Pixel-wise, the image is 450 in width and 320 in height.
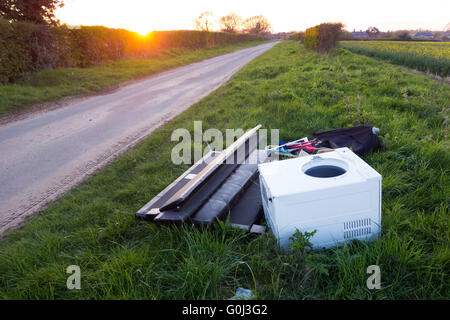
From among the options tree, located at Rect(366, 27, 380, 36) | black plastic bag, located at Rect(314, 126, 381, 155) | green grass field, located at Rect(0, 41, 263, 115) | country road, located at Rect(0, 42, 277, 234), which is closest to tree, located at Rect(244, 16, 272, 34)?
tree, located at Rect(366, 27, 380, 36)

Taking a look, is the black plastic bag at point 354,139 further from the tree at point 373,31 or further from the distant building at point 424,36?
the tree at point 373,31

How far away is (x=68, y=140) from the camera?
19.4 feet

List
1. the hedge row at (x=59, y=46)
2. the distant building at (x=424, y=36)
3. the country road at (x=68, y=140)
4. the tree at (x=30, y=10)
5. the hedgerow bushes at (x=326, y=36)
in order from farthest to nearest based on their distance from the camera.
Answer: the distant building at (x=424, y=36)
the hedgerow bushes at (x=326, y=36)
the tree at (x=30, y=10)
the hedge row at (x=59, y=46)
the country road at (x=68, y=140)

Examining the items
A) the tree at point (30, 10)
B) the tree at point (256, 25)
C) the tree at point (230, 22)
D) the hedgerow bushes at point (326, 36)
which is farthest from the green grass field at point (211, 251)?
the tree at point (256, 25)

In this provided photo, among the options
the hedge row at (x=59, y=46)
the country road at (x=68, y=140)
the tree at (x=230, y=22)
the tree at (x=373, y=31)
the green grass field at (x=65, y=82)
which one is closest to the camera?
the country road at (x=68, y=140)

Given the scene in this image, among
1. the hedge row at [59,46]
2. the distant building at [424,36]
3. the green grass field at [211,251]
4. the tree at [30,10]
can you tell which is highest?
the distant building at [424,36]

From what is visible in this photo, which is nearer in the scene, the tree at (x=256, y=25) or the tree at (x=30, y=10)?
the tree at (x=30, y=10)

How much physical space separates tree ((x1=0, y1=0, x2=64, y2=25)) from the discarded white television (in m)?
14.8

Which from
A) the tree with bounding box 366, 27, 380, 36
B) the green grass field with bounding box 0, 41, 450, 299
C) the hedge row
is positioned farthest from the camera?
the tree with bounding box 366, 27, 380, 36

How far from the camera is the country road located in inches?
156

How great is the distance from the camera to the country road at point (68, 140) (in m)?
3.95

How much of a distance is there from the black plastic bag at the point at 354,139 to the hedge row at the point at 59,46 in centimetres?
1143

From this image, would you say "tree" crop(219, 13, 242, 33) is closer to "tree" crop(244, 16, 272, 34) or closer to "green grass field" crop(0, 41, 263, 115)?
"tree" crop(244, 16, 272, 34)

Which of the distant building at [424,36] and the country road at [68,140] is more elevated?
the distant building at [424,36]
